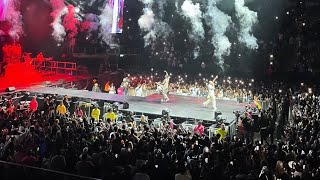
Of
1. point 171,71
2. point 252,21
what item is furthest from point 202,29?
point 171,71

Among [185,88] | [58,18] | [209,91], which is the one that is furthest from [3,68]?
[209,91]

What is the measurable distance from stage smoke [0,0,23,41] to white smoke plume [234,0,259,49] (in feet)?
53.0

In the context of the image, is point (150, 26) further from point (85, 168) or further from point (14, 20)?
point (85, 168)

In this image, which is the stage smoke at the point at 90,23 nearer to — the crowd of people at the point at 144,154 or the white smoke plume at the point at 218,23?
the white smoke plume at the point at 218,23

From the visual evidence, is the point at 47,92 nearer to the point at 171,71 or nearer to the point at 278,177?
the point at 171,71

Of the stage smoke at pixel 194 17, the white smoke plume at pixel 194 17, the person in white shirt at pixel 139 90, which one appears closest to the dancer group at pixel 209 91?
the person in white shirt at pixel 139 90

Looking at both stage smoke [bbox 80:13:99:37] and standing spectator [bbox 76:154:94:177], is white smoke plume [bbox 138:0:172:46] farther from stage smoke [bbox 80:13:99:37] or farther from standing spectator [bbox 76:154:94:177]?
standing spectator [bbox 76:154:94:177]

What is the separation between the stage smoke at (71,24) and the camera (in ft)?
87.2

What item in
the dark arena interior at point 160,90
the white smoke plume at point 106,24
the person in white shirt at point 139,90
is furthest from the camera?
the white smoke plume at point 106,24

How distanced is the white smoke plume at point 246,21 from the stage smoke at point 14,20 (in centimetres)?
1616

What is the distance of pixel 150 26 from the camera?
3103cm

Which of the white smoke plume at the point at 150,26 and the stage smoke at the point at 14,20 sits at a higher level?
the white smoke plume at the point at 150,26

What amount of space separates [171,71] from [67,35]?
7419mm

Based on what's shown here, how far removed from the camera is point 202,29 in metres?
32.6
